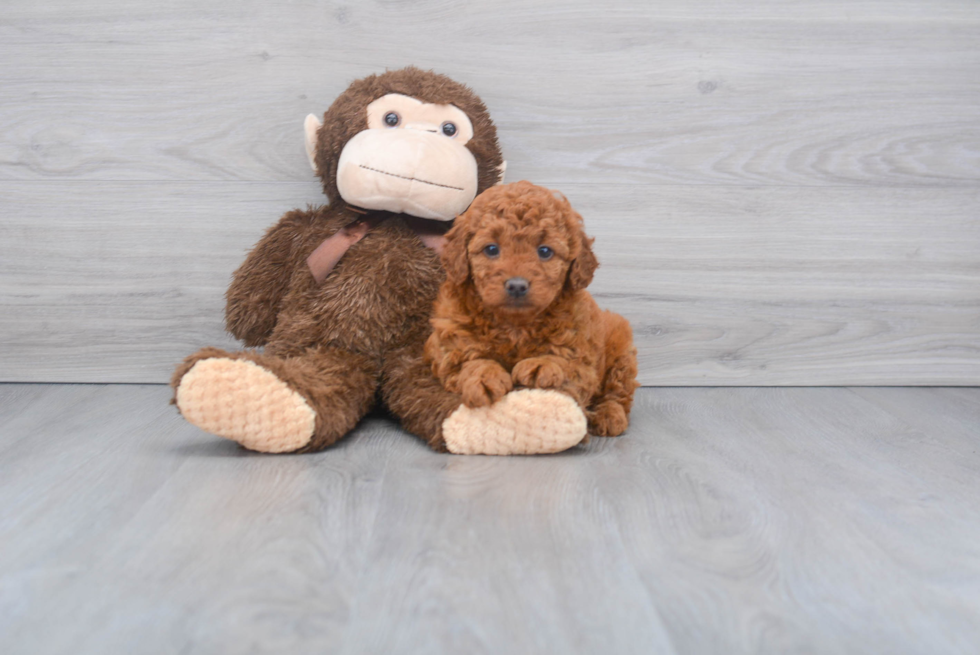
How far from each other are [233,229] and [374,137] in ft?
1.32

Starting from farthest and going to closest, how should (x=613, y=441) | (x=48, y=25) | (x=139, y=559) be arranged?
(x=48, y=25), (x=613, y=441), (x=139, y=559)

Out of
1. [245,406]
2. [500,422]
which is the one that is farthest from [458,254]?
[245,406]

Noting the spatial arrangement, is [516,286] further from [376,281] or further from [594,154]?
[594,154]

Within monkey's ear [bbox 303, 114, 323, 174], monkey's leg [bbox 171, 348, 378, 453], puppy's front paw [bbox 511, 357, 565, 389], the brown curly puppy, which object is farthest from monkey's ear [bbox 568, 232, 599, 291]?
monkey's ear [bbox 303, 114, 323, 174]

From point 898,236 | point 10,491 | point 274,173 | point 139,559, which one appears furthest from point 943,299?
point 10,491

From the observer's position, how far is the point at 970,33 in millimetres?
1384

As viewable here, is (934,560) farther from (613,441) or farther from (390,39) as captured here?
(390,39)

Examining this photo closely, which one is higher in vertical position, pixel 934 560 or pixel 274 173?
pixel 274 173

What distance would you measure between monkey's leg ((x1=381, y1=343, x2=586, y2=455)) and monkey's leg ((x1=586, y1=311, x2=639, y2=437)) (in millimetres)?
139

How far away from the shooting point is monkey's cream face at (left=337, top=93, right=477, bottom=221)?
109cm

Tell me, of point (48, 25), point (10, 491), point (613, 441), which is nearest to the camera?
point (10, 491)

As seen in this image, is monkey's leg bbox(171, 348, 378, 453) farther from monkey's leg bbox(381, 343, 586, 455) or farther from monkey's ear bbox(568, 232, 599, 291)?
monkey's ear bbox(568, 232, 599, 291)

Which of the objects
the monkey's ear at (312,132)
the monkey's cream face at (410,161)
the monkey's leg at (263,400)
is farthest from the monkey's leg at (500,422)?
the monkey's ear at (312,132)

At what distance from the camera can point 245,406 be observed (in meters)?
0.93
